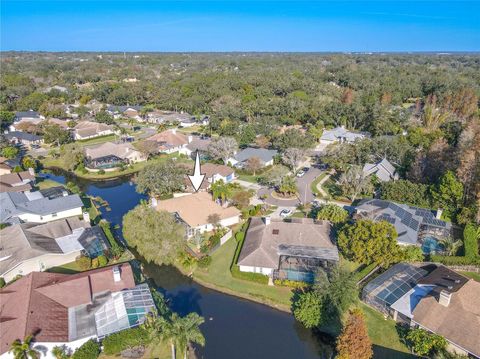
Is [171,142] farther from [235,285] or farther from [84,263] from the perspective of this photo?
[235,285]

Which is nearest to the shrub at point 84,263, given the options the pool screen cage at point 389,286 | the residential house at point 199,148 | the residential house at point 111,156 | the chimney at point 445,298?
the pool screen cage at point 389,286

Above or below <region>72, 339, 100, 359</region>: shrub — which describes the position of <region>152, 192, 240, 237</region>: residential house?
above

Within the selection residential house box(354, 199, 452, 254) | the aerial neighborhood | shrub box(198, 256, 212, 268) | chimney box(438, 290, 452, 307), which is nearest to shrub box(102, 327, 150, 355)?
the aerial neighborhood

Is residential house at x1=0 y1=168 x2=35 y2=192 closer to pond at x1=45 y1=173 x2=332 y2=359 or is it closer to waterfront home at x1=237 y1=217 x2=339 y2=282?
pond at x1=45 y1=173 x2=332 y2=359

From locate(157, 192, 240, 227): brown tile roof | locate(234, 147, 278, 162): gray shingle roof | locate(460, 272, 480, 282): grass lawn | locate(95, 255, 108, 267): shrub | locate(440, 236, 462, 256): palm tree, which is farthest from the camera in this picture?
locate(234, 147, 278, 162): gray shingle roof

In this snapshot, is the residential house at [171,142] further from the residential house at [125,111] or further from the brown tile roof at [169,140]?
the residential house at [125,111]

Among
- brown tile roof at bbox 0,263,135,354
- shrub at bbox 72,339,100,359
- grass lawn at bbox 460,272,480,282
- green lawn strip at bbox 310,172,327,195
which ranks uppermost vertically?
brown tile roof at bbox 0,263,135,354
